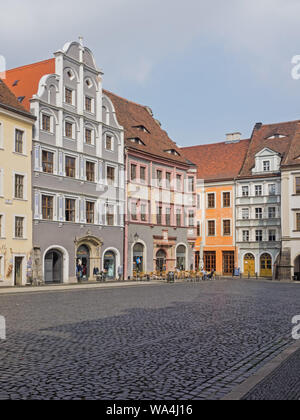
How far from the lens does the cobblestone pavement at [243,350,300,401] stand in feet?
21.8

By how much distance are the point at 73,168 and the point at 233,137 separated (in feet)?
105

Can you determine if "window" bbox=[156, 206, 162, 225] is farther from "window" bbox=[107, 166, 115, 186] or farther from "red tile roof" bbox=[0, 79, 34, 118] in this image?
"red tile roof" bbox=[0, 79, 34, 118]

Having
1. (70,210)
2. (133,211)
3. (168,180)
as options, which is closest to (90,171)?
(70,210)

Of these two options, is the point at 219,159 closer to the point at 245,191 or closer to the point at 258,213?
the point at 245,191

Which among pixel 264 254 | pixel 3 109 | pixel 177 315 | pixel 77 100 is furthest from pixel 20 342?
pixel 264 254

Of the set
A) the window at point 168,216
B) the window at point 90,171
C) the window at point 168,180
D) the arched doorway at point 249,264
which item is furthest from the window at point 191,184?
the window at point 90,171

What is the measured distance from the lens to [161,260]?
53500 mm

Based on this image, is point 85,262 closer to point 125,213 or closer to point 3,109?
point 125,213

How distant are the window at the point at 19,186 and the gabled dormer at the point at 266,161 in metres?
31.1

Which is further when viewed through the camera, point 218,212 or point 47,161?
point 218,212

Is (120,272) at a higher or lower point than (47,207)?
lower

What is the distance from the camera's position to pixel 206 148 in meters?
69.7

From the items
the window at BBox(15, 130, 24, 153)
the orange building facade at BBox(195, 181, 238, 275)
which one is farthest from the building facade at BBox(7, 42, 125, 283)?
the orange building facade at BBox(195, 181, 238, 275)

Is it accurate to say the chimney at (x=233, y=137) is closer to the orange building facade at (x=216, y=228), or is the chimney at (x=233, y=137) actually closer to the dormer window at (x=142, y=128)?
the orange building facade at (x=216, y=228)
